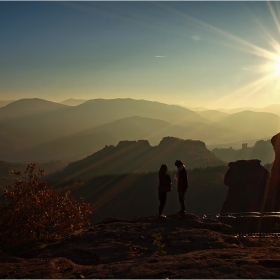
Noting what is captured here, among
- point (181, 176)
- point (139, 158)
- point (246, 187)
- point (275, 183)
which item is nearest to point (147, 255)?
point (181, 176)

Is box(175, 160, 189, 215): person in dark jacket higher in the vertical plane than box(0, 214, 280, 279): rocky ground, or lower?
higher

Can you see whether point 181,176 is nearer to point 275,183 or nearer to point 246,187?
point 275,183

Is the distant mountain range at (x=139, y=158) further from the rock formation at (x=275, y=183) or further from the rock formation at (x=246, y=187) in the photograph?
the rock formation at (x=275, y=183)

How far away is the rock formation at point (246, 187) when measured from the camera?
38281 mm

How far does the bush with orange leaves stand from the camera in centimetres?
1483

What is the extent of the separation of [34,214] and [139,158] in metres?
141

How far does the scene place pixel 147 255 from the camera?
10.3 meters

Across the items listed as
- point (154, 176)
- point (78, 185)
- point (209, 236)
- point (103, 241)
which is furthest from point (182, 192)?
point (78, 185)

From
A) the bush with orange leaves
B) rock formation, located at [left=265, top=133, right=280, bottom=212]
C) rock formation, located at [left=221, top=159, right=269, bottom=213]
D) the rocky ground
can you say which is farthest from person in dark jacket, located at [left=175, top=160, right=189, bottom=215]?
rock formation, located at [left=221, top=159, right=269, bottom=213]

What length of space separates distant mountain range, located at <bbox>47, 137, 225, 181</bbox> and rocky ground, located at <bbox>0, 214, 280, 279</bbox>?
128245 mm

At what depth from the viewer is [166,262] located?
8531 mm

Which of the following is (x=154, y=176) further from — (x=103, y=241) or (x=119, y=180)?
(x=103, y=241)

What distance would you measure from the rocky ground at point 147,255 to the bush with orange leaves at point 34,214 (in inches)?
128

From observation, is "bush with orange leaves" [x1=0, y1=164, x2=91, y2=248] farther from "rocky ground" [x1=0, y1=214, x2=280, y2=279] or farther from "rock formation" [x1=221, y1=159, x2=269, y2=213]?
"rock formation" [x1=221, y1=159, x2=269, y2=213]
